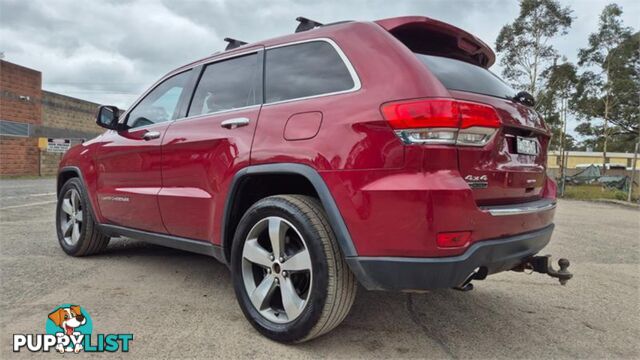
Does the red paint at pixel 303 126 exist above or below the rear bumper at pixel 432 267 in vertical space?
above

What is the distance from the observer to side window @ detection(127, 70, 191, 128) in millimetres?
3611

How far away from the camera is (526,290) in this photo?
372 centimetres

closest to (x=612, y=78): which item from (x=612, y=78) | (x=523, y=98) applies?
(x=612, y=78)

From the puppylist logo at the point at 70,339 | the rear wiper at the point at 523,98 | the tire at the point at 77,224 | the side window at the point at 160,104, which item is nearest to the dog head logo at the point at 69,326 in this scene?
the puppylist logo at the point at 70,339

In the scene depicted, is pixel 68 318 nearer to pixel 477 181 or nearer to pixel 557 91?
pixel 477 181

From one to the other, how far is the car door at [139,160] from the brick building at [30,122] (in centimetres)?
2096

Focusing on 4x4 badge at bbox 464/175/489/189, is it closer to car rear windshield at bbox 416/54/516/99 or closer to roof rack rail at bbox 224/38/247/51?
car rear windshield at bbox 416/54/516/99

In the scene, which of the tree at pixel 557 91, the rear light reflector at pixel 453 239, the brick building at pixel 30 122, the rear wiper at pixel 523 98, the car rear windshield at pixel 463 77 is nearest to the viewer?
the rear light reflector at pixel 453 239

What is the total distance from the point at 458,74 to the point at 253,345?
187 cm

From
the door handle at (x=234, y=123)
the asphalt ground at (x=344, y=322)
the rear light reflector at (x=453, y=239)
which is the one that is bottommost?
the asphalt ground at (x=344, y=322)

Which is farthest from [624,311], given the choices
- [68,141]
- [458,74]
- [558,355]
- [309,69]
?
[68,141]

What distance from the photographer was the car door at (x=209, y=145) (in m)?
2.81

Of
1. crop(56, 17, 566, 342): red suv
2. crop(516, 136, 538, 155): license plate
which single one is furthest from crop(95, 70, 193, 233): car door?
crop(516, 136, 538, 155): license plate

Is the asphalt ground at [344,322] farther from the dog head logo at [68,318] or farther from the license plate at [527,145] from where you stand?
the license plate at [527,145]
